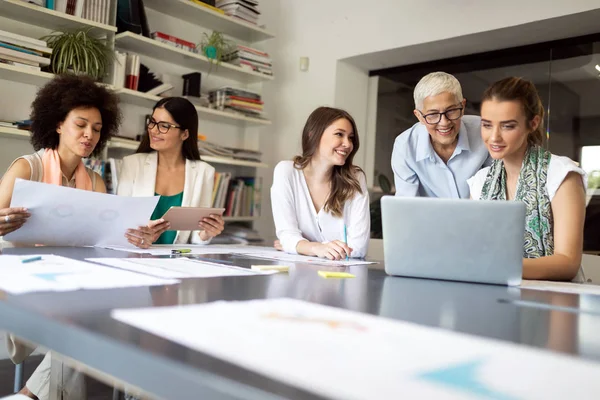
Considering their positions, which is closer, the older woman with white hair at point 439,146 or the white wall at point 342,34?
the older woman with white hair at point 439,146

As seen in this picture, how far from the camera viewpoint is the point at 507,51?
138 inches

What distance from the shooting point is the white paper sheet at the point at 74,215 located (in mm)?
1486

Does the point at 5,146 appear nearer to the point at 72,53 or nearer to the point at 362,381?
the point at 72,53

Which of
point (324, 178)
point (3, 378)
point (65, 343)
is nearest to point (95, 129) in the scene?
point (324, 178)

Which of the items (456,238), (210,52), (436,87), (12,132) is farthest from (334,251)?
(210,52)

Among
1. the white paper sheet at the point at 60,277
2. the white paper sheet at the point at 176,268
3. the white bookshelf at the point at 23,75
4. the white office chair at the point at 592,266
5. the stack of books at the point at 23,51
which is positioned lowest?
the white office chair at the point at 592,266

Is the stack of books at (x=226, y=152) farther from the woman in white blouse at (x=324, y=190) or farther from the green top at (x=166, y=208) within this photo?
the woman in white blouse at (x=324, y=190)

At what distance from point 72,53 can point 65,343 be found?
2.74 m

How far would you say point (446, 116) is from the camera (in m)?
1.97

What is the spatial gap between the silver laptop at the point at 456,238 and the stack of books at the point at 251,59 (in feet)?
9.54

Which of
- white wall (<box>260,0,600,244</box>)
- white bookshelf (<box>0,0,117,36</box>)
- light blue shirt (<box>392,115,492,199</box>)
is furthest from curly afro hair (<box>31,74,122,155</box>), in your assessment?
white wall (<box>260,0,600,244</box>)

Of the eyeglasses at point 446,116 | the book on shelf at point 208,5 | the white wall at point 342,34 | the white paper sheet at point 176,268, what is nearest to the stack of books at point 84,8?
the book on shelf at point 208,5

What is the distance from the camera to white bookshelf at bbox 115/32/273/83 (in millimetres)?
3271

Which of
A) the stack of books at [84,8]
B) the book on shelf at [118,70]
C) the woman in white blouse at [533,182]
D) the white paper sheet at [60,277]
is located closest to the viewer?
the white paper sheet at [60,277]
